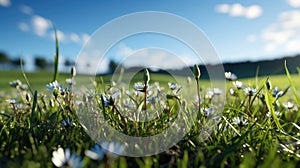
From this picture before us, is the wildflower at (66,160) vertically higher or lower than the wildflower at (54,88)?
lower

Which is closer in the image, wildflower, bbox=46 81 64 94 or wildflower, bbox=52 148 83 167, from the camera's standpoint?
wildflower, bbox=52 148 83 167

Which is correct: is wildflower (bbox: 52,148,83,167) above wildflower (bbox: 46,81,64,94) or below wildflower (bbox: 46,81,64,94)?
below

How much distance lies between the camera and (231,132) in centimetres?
184

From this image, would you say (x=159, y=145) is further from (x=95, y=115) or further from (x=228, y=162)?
(x=95, y=115)

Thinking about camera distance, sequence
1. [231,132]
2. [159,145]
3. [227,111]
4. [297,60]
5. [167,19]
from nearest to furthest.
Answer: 1. [159,145]
2. [231,132]
3. [167,19]
4. [227,111]
5. [297,60]

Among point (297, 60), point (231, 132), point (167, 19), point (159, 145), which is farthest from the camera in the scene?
→ point (297, 60)

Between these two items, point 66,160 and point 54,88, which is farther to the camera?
point 54,88

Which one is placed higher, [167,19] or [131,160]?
[167,19]

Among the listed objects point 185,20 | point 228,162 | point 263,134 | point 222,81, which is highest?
point 185,20

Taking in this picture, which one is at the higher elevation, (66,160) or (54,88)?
(54,88)

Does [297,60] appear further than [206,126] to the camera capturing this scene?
Yes

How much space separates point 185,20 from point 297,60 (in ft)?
45.0

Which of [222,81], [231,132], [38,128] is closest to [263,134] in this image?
[231,132]

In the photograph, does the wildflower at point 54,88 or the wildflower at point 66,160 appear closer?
the wildflower at point 66,160
